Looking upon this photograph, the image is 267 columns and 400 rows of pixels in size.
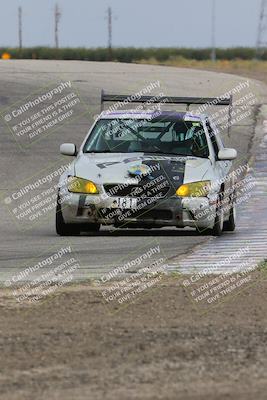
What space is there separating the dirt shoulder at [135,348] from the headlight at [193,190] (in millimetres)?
4820

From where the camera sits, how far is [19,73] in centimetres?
4578

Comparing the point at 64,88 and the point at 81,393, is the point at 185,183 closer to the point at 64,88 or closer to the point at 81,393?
the point at 81,393

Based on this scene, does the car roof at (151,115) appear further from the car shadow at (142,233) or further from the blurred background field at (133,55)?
the blurred background field at (133,55)

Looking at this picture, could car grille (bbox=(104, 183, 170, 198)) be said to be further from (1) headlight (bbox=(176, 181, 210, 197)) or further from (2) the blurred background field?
(2) the blurred background field

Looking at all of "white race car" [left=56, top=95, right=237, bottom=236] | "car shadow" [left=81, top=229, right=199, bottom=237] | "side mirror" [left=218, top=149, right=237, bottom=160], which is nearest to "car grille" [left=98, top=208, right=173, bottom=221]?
"white race car" [left=56, top=95, right=237, bottom=236]

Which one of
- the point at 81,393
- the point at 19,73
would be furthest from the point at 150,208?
the point at 19,73

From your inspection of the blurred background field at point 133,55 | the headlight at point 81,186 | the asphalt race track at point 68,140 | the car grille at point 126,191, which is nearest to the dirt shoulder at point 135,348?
the asphalt race track at point 68,140

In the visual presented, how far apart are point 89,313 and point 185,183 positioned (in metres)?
5.96

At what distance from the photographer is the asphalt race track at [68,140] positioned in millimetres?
13781

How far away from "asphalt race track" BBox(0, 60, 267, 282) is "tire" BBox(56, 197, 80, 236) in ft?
0.37

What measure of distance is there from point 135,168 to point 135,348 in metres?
7.25

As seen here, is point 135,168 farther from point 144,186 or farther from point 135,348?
point 135,348

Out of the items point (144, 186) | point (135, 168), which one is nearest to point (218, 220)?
point (144, 186)

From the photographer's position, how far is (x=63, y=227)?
15.4 m
